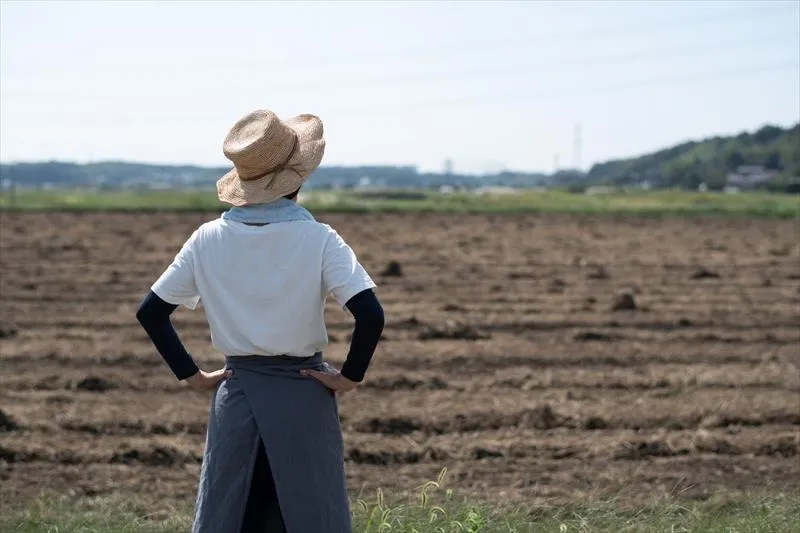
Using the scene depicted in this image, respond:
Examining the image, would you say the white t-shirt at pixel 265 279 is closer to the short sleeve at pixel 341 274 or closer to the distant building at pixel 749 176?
the short sleeve at pixel 341 274

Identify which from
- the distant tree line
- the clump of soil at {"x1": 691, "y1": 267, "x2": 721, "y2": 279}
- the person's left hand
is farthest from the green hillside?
the person's left hand

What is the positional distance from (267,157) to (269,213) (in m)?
0.17

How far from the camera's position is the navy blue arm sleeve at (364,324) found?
10.6ft

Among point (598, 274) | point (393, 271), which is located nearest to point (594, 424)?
point (393, 271)

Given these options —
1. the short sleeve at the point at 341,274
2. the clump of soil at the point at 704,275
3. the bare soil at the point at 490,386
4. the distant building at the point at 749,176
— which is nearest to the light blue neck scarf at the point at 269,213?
the short sleeve at the point at 341,274

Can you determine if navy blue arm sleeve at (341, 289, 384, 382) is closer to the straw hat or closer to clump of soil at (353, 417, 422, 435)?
the straw hat

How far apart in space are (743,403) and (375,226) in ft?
A: 79.1

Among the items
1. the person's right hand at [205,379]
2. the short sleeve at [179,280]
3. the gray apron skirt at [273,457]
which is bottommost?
the gray apron skirt at [273,457]

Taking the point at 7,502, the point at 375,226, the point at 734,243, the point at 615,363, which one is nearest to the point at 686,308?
the point at 615,363

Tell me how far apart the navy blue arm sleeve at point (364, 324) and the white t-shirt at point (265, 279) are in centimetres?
6

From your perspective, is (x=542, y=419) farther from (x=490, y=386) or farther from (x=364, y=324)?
(x=364, y=324)

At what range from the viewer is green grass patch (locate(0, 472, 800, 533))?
4.76 m

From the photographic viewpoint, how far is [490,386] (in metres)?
9.70

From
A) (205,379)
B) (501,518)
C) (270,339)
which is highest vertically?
(270,339)
